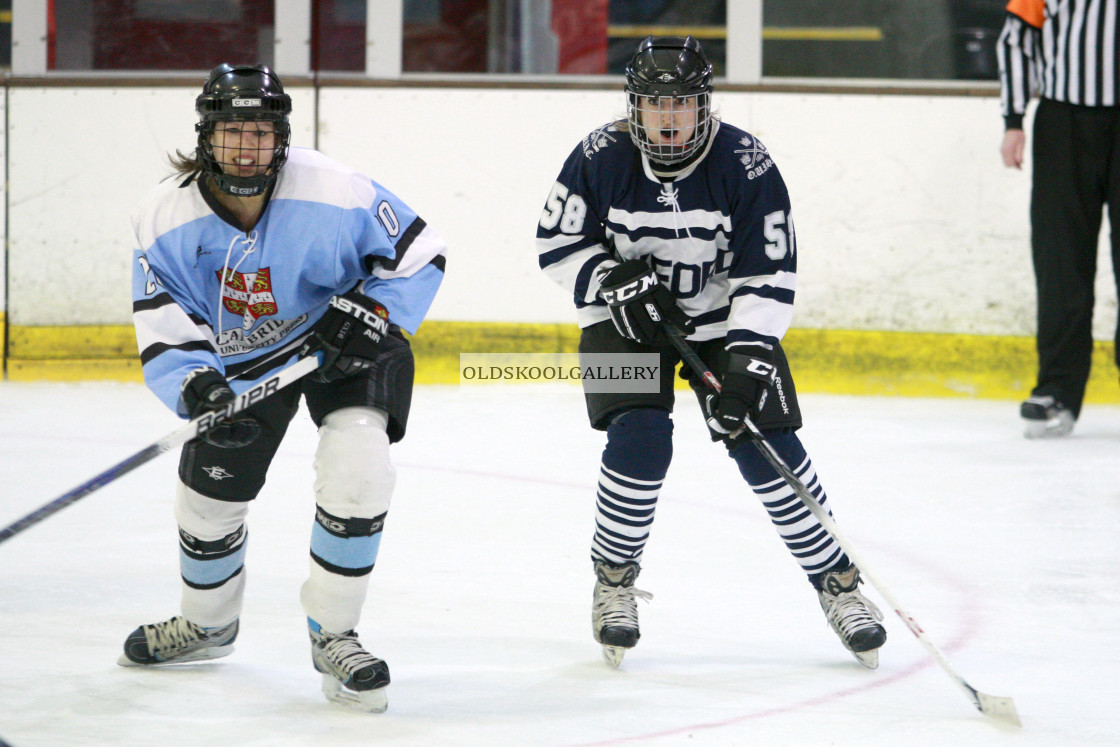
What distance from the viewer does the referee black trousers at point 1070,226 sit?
4422mm

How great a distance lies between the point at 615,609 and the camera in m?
2.30

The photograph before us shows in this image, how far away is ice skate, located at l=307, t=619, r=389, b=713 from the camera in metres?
→ 2.01

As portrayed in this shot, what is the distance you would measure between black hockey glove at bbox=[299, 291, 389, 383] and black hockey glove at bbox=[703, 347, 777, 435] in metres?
0.55

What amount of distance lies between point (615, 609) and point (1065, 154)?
2862mm

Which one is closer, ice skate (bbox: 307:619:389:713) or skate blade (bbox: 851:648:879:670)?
ice skate (bbox: 307:619:389:713)

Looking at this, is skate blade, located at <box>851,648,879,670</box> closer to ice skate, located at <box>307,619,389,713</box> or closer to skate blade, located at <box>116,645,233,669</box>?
ice skate, located at <box>307,619,389,713</box>

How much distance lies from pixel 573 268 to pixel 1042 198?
2669 millimetres

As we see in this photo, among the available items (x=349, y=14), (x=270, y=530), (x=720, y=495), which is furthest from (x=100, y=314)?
(x=720, y=495)

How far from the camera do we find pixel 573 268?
237 centimetres

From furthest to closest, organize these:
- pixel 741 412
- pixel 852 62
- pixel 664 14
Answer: pixel 664 14 → pixel 852 62 → pixel 741 412

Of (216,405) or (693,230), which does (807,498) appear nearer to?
(693,230)

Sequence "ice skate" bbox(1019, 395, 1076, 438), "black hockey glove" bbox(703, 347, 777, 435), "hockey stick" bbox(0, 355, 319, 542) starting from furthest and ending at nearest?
1. "ice skate" bbox(1019, 395, 1076, 438)
2. "black hockey glove" bbox(703, 347, 777, 435)
3. "hockey stick" bbox(0, 355, 319, 542)

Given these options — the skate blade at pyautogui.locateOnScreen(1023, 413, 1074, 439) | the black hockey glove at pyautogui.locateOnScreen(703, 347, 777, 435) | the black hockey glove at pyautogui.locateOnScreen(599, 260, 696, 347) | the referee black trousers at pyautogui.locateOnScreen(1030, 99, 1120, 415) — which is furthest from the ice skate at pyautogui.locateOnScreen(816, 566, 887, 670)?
the referee black trousers at pyautogui.locateOnScreen(1030, 99, 1120, 415)

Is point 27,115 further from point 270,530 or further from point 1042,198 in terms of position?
point 1042,198
